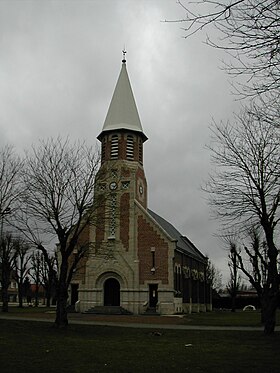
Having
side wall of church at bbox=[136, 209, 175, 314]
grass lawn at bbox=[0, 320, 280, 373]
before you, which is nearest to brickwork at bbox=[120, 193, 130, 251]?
side wall of church at bbox=[136, 209, 175, 314]

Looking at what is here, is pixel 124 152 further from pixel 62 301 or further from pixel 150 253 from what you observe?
pixel 62 301

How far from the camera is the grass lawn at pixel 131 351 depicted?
11.6 metres

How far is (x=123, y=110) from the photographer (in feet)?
151

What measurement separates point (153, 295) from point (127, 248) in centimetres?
485

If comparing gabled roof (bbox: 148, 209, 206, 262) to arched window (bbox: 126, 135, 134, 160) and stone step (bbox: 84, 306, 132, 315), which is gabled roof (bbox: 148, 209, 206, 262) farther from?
stone step (bbox: 84, 306, 132, 315)

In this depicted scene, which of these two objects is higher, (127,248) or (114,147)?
(114,147)

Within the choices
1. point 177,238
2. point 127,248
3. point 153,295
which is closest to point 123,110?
point 127,248

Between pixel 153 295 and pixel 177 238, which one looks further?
pixel 177 238

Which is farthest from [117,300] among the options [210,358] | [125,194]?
[210,358]

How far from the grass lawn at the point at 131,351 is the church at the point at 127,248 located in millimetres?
18283

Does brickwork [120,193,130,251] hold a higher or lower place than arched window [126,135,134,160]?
lower

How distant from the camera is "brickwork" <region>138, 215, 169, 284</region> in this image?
40812mm

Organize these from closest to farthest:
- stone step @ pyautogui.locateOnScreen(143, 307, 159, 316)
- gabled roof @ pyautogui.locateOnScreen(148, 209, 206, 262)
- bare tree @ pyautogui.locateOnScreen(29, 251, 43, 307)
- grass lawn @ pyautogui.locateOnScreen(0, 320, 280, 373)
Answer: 1. grass lawn @ pyautogui.locateOnScreen(0, 320, 280, 373)
2. stone step @ pyautogui.locateOnScreen(143, 307, 159, 316)
3. gabled roof @ pyautogui.locateOnScreen(148, 209, 206, 262)
4. bare tree @ pyautogui.locateOnScreen(29, 251, 43, 307)

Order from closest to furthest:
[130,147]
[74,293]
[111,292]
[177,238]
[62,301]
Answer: [62,301]
[111,292]
[74,293]
[130,147]
[177,238]
